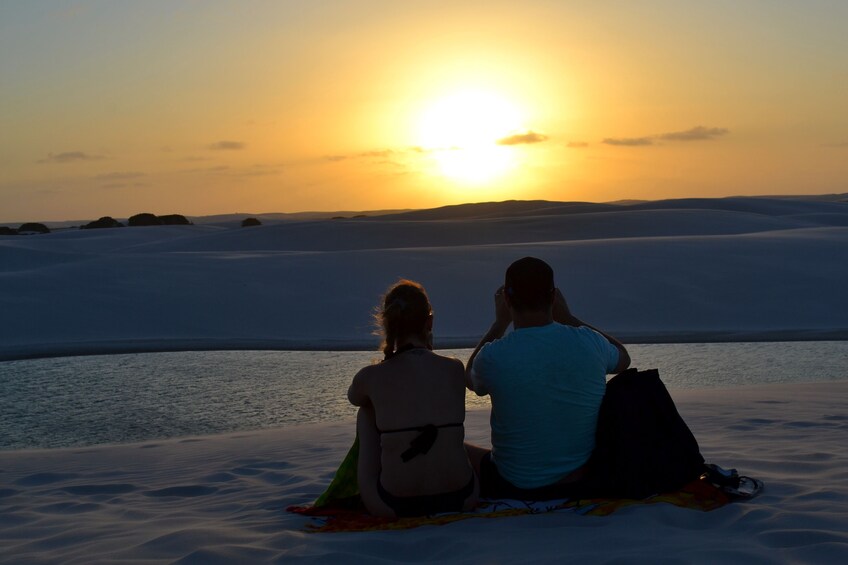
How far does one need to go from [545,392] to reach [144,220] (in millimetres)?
55657

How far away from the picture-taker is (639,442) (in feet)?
13.5

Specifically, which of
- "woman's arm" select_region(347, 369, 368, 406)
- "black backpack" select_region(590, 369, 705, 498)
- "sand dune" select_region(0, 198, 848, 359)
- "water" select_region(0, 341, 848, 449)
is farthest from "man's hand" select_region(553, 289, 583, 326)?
"sand dune" select_region(0, 198, 848, 359)

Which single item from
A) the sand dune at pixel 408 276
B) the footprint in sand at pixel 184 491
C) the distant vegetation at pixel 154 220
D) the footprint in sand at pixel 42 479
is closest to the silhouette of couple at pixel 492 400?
the footprint in sand at pixel 184 491

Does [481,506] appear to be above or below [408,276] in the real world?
below

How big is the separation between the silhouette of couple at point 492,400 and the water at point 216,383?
397cm

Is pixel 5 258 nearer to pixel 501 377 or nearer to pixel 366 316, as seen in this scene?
pixel 366 316

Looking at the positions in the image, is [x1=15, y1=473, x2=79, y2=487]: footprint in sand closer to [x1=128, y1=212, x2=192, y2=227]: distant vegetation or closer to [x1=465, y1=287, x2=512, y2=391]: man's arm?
[x1=465, y1=287, x2=512, y2=391]: man's arm

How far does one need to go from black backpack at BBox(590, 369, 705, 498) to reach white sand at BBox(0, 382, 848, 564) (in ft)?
0.52

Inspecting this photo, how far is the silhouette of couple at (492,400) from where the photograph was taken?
397 cm

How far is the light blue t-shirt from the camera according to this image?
397 cm

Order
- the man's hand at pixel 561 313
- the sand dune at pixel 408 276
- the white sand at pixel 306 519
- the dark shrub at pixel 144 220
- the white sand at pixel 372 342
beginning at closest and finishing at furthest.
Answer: the white sand at pixel 306 519, the white sand at pixel 372 342, the man's hand at pixel 561 313, the sand dune at pixel 408 276, the dark shrub at pixel 144 220

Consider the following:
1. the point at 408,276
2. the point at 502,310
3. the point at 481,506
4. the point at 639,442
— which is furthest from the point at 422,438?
the point at 408,276

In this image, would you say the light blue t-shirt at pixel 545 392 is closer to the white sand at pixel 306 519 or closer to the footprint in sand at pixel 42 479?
the white sand at pixel 306 519

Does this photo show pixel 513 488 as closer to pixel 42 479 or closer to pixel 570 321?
pixel 570 321
